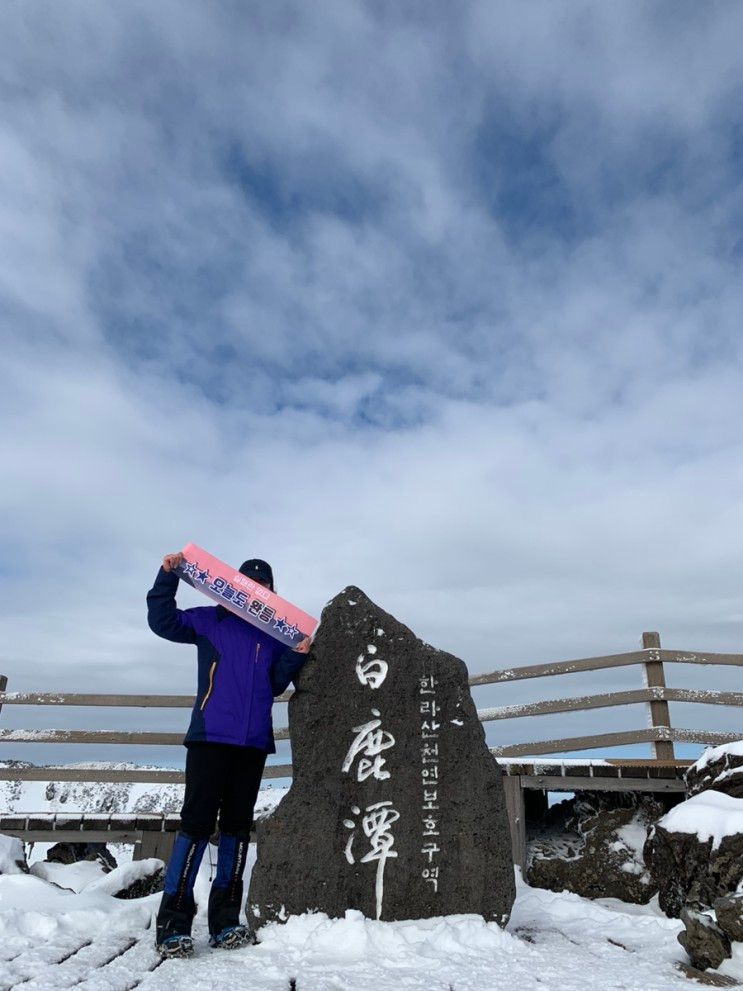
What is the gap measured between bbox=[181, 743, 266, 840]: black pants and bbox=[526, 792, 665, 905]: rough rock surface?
120 inches

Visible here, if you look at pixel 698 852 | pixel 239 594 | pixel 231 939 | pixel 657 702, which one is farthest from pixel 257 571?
pixel 657 702

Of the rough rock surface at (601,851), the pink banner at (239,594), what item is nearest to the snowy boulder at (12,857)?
the pink banner at (239,594)

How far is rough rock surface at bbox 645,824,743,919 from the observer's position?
12.3 ft

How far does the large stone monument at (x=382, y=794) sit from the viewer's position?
3.62 meters

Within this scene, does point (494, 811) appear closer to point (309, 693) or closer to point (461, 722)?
point (461, 722)

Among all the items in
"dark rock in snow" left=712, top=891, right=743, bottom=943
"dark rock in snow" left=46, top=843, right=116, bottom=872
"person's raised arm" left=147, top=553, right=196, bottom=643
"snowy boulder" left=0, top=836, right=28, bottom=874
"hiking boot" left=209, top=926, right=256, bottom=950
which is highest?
"person's raised arm" left=147, top=553, right=196, bottom=643

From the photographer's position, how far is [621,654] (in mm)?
6762

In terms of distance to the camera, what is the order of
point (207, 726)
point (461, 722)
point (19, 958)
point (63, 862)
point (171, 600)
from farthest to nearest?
point (63, 862) < point (461, 722) < point (171, 600) < point (207, 726) < point (19, 958)

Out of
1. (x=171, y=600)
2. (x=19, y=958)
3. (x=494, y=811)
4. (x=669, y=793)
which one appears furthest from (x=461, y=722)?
(x=669, y=793)

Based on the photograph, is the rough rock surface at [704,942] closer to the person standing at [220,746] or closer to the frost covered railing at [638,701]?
the person standing at [220,746]

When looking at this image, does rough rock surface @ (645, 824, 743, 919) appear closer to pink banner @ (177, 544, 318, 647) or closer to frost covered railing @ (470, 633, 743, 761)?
frost covered railing @ (470, 633, 743, 761)

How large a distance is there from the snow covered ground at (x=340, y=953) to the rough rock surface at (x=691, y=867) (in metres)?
0.29

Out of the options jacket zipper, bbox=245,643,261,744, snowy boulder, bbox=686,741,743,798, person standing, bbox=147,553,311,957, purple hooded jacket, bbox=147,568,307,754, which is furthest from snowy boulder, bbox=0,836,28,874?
snowy boulder, bbox=686,741,743,798

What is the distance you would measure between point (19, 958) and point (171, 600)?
5.57 ft
